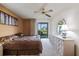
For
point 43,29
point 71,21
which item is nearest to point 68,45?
point 71,21

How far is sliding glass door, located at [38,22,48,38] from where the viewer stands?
2.50 m

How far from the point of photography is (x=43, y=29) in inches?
98.9

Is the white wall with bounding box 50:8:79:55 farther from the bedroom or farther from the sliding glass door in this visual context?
the sliding glass door

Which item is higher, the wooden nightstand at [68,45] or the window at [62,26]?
the window at [62,26]

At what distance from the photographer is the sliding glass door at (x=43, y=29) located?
2.50m

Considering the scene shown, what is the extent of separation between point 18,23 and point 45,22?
0.57 m

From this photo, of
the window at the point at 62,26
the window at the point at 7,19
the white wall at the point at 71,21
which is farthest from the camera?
the window at the point at 62,26

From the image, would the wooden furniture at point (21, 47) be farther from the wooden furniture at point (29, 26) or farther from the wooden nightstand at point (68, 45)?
the wooden nightstand at point (68, 45)

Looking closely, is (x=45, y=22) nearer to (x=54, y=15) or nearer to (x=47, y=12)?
(x=47, y=12)

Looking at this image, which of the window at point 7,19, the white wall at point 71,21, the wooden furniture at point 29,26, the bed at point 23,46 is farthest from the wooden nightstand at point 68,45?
the window at point 7,19

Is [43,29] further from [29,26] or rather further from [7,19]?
[7,19]

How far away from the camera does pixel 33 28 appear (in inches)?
101

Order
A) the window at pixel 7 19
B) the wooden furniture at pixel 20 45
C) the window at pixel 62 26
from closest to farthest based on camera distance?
the window at pixel 7 19 < the wooden furniture at pixel 20 45 < the window at pixel 62 26

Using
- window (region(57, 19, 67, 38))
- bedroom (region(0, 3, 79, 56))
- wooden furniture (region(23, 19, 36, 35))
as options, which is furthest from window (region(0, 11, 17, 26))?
window (region(57, 19, 67, 38))
